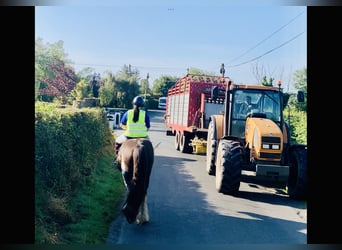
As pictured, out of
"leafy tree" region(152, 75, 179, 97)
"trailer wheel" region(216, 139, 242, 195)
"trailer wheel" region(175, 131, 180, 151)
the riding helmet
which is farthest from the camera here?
"trailer wheel" region(175, 131, 180, 151)

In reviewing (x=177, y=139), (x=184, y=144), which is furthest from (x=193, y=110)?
(x=177, y=139)

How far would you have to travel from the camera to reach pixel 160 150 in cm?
697

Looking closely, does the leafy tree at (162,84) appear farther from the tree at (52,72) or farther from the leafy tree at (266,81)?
the leafy tree at (266,81)

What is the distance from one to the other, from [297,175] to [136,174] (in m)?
2.42

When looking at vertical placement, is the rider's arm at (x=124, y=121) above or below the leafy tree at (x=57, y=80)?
below

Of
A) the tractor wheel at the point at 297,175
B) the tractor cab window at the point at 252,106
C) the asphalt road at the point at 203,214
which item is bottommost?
the asphalt road at the point at 203,214

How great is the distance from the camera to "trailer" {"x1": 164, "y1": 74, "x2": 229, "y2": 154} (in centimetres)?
814

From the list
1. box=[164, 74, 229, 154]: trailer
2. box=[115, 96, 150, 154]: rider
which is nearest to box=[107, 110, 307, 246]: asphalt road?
box=[115, 96, 150, 154]: rider

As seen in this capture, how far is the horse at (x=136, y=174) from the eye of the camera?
545 cm

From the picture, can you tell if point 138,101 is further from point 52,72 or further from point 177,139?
point 177,139

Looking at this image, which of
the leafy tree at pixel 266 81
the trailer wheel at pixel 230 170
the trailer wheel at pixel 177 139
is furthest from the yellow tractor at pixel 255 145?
the trailer wheel at pixel 177 139

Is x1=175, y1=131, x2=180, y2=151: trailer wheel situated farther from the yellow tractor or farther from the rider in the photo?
the rider
